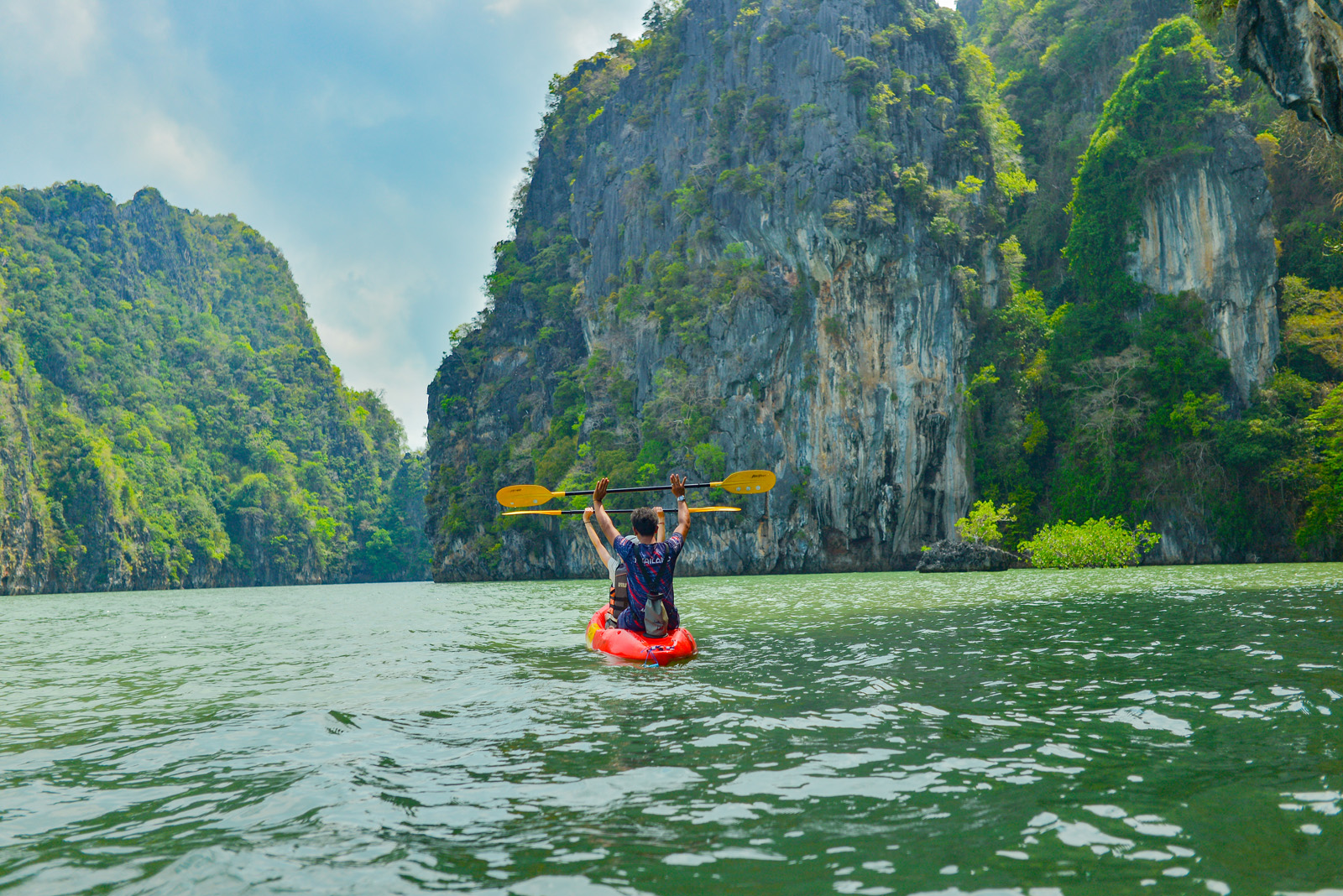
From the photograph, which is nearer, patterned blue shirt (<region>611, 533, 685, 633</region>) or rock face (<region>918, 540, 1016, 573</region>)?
patterned blue shirt (<region>611, 533, 685, 633</region>)

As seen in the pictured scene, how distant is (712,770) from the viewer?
15.0 feet

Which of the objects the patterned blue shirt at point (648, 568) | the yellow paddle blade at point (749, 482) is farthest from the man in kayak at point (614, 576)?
the yellow paddle blade at point (749, 482)

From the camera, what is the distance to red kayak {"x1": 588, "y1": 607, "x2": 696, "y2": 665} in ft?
28.1

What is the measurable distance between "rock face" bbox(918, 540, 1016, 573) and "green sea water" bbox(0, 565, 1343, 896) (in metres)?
19.0

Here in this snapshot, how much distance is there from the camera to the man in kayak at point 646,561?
859 centimetres

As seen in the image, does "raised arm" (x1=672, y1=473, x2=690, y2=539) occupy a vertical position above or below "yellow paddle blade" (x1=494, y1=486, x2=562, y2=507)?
below

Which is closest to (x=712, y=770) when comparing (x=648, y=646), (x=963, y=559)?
(x=648, y=646)

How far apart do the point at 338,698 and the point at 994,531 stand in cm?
2963

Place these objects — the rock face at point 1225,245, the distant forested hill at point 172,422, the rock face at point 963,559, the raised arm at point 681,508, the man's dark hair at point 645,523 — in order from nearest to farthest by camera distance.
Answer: the man's dark hair at point 645,523, the raised arm at point 681,508, the rock face at point 963,559, the rock face at point 1225,245, the distant forested hill at point 172,422

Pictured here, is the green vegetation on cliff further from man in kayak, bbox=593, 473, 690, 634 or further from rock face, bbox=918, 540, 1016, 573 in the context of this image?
man in kayak, bbox=593, 473, 690, 634

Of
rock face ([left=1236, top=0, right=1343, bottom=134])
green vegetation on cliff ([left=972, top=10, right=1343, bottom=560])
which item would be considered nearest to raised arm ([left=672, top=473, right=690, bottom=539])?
rock face ([left=1236, top=0, right=1343, bottom=134])

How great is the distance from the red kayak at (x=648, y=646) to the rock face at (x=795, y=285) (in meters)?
28.4

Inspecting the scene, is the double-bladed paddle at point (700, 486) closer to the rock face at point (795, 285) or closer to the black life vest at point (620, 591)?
the black life vest at point (620, 591)

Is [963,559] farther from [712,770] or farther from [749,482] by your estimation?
[712,770]
